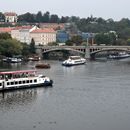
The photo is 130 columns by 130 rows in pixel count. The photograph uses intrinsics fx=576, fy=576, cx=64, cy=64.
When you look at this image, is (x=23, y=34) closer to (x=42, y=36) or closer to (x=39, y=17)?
(x=42, y=36)

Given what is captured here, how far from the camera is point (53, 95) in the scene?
23562 millimetres

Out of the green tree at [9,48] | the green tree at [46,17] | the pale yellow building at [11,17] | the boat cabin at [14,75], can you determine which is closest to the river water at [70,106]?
the boat cabin at [14,75]

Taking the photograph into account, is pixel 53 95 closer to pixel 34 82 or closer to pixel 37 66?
pixel 34 82

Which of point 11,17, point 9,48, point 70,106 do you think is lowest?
point 70,106

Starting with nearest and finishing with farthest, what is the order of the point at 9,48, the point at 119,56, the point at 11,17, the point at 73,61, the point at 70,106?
the point at 70,106, the point at 73,61, the point at 9,48, the point at 119,56, the point at 11,17

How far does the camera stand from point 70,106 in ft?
68.8

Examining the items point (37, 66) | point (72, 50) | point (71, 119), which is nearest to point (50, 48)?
point (72, 50)

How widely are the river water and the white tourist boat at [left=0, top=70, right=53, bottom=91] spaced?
0.55 meters

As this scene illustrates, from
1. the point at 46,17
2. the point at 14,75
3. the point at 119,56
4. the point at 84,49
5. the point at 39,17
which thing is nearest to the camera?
the point at 14,75

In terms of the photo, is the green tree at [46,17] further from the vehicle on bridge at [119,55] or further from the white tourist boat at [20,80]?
the white tourist boat at [20,80]

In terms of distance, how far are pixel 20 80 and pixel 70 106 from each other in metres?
5.29

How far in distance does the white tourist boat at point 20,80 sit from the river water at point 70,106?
55cm

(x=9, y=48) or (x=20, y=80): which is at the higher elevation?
(x=9, y=48)

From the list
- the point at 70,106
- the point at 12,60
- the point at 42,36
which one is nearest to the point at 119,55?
the point at 42,36
